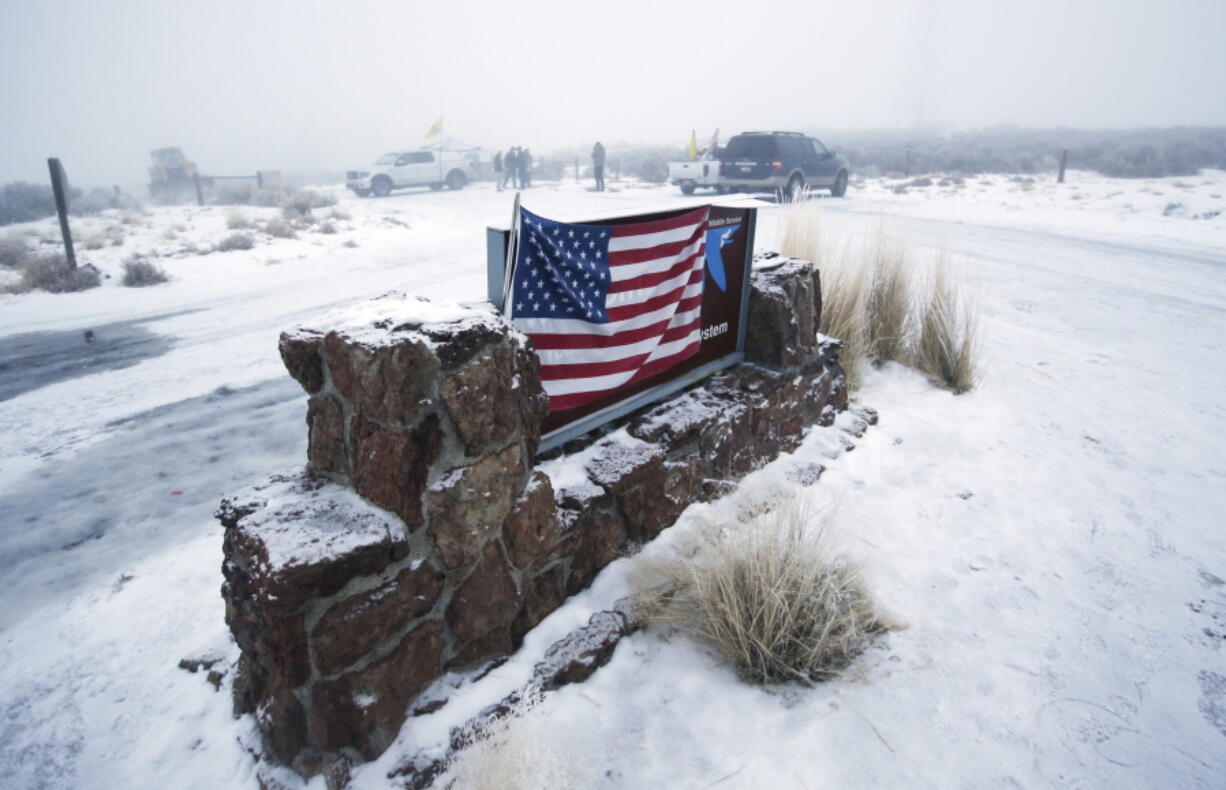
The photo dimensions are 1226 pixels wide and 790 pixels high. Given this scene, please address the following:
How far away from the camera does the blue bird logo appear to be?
389cm

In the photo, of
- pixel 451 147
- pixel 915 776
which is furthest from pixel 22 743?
pixel 451 147

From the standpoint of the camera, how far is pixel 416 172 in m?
25.4

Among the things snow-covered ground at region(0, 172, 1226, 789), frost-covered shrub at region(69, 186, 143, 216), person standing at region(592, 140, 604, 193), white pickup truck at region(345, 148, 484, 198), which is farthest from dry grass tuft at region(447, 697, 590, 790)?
frost-covered shrub at region(69, 186, 143, 216)

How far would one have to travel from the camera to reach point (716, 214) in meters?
3.89

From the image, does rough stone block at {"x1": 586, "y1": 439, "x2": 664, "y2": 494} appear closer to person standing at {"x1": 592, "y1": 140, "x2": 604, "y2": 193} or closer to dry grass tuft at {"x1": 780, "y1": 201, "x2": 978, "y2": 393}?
dry grass tuft at {"x1": 780, "y1": 201, "x2": 978, "y2": 393}

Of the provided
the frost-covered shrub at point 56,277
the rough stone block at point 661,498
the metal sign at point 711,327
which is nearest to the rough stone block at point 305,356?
the metal sign at point 711,327

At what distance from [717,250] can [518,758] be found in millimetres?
2786

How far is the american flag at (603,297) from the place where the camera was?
279 centimetres

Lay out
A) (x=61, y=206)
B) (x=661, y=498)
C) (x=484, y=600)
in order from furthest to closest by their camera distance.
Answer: (x=61, y=206)
(x=661, y=498)
(x=484, y=600)

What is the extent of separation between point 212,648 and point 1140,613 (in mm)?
3871

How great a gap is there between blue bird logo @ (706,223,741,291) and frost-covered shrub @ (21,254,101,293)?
9923 mm

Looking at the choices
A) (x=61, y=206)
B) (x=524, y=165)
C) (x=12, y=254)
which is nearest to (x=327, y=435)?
(x=61, y=206)

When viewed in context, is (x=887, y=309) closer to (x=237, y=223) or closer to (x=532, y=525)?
(x=532, y=525)

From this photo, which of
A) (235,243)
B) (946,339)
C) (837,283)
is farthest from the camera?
(235,243)
